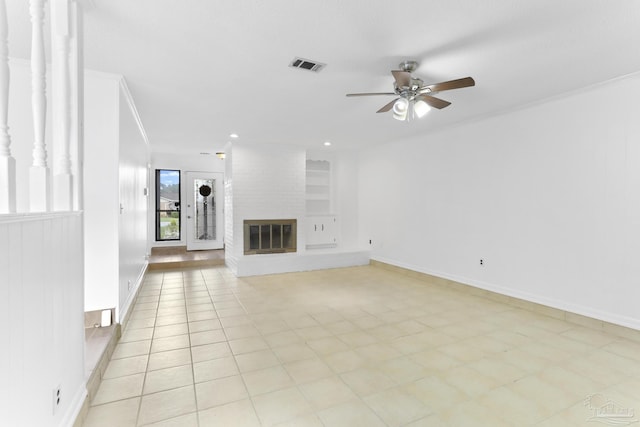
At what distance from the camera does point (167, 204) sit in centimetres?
794

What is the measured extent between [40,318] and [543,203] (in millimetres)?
4715

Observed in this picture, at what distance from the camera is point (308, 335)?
10.4 ft

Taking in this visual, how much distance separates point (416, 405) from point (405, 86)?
8.14ft

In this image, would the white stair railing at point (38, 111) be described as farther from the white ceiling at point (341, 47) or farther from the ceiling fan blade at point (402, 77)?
the ceiling fan blade at point (402, 77)

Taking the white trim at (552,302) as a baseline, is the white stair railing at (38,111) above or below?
above

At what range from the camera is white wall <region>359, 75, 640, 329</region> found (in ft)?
10.4

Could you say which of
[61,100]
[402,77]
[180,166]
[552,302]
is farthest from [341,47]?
[180,166]

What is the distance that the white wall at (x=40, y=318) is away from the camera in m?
1.18

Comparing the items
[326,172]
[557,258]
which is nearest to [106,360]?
[557,258]

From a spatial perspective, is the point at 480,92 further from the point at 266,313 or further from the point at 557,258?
the point at 266,313

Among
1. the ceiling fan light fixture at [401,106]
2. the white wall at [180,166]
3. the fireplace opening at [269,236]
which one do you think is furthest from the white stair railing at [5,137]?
the white wall at [180,166]

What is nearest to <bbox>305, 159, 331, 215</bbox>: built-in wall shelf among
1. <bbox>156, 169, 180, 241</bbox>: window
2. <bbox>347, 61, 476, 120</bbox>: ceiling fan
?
<bbox>156, 169, 180, 241</bbox>: window

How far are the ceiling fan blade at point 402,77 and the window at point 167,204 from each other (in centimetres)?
682

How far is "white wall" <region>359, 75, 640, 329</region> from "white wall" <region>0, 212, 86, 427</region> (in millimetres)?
4622
